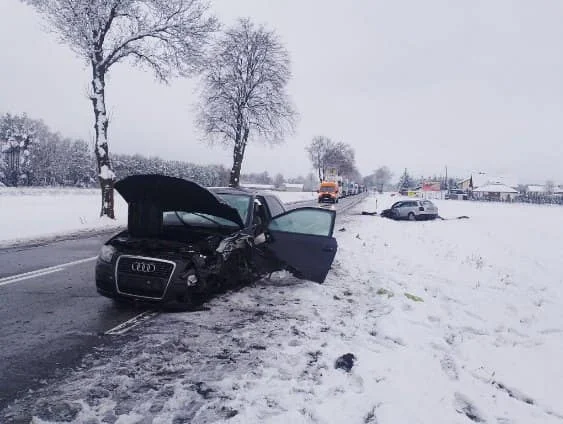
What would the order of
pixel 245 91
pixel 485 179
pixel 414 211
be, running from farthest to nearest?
pixel 485 179, pixel 245 91, pixel 414 211

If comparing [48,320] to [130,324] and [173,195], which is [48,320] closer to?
[130,324]

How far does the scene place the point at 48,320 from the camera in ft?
14.1

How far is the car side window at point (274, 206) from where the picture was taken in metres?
6.91

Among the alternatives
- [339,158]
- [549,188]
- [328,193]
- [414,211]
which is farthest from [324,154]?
[549,188]

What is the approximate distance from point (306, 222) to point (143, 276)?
2671 millimetres

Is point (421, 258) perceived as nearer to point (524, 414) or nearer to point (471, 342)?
point (471, 342)

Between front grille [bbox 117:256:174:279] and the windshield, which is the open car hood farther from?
front grille [bbox 117:256:174:279]

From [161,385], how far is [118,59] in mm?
15912

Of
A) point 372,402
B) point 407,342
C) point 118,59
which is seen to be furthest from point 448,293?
point 118,59

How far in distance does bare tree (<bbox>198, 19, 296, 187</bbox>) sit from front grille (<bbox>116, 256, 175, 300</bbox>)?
2612 centimetres

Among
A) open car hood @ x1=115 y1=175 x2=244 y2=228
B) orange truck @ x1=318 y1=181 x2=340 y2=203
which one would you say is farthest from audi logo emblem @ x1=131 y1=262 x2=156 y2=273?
orange truck @ x1=318 y1=181 x2=340 y2=203

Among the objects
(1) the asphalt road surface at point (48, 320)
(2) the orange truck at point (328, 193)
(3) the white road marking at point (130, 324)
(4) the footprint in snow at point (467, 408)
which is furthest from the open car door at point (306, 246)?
(2) the orange truck at point (328, 193)

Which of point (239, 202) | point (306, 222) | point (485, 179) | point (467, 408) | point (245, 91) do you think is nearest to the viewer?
point (467, 408)

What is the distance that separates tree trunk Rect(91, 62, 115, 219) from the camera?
49.6ft
